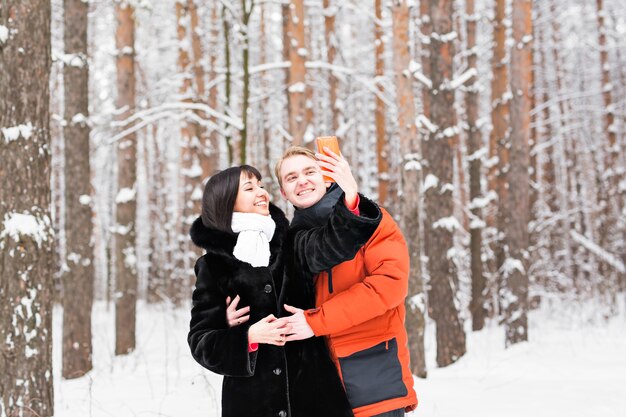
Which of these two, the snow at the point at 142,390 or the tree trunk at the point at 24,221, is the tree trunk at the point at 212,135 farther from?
the tree trunk at the point at 24,221

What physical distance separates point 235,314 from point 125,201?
8.13 meters

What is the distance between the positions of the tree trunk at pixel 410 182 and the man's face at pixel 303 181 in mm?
4605

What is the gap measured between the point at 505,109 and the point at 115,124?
821 cm

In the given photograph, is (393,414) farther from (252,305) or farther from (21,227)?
(21,227)

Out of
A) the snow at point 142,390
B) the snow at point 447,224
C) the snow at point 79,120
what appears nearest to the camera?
the snow at point 142,390

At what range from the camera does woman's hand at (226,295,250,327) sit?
8.12 feet

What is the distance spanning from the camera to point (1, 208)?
4.44 meters

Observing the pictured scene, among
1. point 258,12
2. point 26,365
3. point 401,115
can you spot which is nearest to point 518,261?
point 401,115

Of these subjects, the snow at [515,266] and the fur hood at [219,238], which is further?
the snow at [515,266]

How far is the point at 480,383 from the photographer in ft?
21.6

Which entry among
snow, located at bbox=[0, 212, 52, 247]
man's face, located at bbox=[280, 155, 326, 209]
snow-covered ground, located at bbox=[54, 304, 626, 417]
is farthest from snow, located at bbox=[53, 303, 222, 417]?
man's face, located at bbox=[280, 155, 326, 209]

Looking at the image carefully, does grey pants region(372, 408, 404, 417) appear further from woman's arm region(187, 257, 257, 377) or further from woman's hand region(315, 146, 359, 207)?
woman's hand region(315, 146, 359, 207)

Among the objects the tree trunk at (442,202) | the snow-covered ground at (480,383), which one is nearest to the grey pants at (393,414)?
the snow-covered ground at (480,383)

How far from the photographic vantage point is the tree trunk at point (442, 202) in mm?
8484
